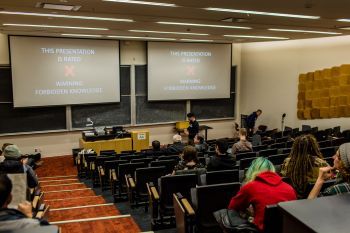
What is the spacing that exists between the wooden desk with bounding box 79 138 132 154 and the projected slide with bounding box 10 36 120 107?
1592 mm

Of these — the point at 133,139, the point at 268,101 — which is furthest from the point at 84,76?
the point at 268,101

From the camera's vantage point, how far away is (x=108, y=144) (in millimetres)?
A: 11172

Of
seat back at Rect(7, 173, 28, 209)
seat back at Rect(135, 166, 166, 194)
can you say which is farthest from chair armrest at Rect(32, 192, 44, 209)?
seat back at Rect(135, 166, 166, 194)

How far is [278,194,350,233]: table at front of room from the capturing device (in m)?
1.47

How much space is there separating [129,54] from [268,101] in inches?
221

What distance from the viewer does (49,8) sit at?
5805 millimetres

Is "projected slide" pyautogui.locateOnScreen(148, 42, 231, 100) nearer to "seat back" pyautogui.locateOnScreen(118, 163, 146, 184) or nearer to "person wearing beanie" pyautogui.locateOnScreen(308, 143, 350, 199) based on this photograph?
"seat back" pyautogui.locateOnScreen(118, 163, 146, 184)

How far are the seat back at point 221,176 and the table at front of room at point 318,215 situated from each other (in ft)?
9.01

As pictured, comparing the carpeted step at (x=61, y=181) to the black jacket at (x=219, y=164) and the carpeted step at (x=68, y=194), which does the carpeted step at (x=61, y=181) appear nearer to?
the carpeted step at (x=68, y=194)

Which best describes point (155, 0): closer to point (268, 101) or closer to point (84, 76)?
point (84, 76)

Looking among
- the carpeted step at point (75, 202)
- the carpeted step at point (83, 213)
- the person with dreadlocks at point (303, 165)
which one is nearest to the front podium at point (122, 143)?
the carpeted step at point (75, 202)

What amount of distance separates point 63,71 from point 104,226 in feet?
25.1

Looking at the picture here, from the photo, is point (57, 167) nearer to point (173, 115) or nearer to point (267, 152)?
point (173, 115)

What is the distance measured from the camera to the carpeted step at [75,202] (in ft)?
20.7
